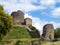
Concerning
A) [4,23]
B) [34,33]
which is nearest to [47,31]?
[34,33]

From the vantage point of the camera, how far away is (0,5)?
5284cm

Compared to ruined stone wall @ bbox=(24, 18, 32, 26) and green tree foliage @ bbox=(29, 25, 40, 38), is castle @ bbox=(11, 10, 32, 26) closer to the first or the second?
ruined stone wall @ bbox=(24, 18, 32, 26)

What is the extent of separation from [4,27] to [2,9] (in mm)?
4634

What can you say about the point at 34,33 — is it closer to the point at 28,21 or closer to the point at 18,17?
the point at 28,21

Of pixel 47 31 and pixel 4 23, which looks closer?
pixel 4 23

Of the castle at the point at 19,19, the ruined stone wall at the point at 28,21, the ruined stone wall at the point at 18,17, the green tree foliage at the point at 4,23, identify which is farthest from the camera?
the ruined stone wall at the point at 28,21

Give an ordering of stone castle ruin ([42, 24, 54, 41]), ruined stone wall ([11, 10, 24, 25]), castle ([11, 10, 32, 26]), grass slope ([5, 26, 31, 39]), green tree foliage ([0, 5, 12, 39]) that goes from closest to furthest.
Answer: green tree foliage ([0, 5, 12, 39]), stone castle ruin ([42, 24, 54, 41]), grass slope ([5, 26, 31, 39]), ruined stone wall ([11, 10, 24, 25]), castle ([11, 10, 32, 26])

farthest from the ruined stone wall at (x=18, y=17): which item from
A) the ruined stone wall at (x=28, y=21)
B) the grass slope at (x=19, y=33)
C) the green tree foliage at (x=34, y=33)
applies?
the grass slope at (x=19, y=33)

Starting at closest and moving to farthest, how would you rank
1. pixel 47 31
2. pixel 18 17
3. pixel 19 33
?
pixel 47 31
pixel 19 33
pixel 18 17

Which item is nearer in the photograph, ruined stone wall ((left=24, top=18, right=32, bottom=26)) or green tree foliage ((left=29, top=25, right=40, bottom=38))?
green tree foliage ((left=29, top=25, right=40, bottom=38))

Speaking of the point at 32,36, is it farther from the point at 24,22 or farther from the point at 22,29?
the point at 24,22

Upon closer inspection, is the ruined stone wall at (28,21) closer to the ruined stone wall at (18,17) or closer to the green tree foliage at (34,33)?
the ruined stone wall at (18,17)

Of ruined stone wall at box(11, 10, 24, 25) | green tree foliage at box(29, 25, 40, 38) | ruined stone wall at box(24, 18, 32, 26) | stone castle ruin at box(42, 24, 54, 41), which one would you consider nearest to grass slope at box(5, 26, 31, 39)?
green tree foliage at box(29, 25, 40, 38)

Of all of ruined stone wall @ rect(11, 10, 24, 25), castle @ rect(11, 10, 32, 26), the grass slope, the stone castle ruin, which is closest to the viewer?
the stone castle ruin
